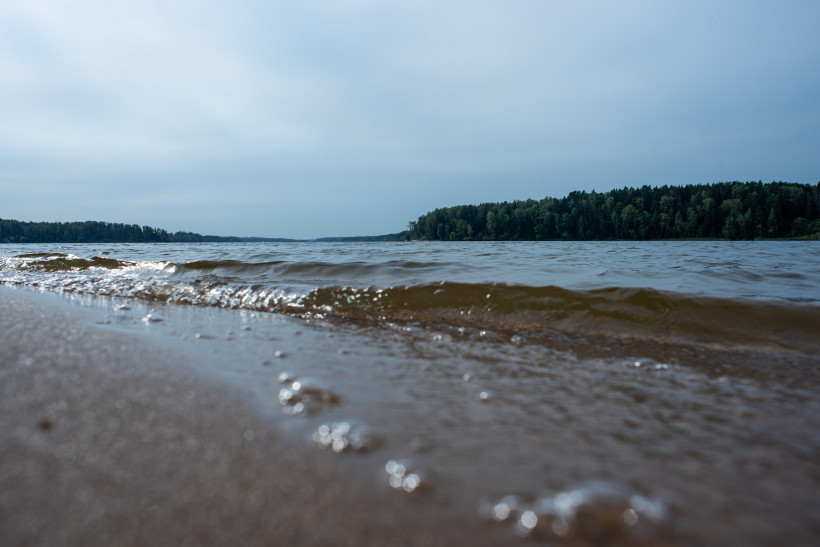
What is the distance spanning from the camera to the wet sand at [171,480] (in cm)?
86

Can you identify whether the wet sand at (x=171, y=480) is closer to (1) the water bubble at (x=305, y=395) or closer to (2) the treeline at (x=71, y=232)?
(1) the water bubble at (x=305, y=395)

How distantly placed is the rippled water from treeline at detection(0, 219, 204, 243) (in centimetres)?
10710

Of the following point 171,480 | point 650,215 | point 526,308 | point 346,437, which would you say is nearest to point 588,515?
point 346,437

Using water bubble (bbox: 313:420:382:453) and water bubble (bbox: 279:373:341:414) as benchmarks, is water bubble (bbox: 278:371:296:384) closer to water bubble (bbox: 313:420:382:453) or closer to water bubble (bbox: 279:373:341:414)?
A: water bubble (bbox: 279:373:341:414)

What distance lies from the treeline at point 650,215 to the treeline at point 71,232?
70.2 m

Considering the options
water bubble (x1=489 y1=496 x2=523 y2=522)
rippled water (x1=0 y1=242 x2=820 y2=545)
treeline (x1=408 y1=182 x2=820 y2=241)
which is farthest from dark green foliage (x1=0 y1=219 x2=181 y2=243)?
water bubble (x1=489 y1=496 x2=523 y2=522)

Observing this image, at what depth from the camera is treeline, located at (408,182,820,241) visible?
66.1 metres

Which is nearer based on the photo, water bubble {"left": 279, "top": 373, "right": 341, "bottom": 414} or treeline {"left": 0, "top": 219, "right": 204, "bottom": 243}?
water bubble {"left": 279, "top": 373, "right": 341, "bottom": 414}

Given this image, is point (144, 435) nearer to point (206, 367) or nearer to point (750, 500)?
point (206, 367)

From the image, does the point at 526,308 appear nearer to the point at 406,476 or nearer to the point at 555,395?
the point at 555,395

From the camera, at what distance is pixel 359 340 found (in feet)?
9.66

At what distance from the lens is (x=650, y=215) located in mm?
77375

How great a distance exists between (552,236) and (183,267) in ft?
283

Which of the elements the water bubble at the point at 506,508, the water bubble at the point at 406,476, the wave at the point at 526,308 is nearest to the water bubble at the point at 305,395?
the water bubble at the point at 406,476
